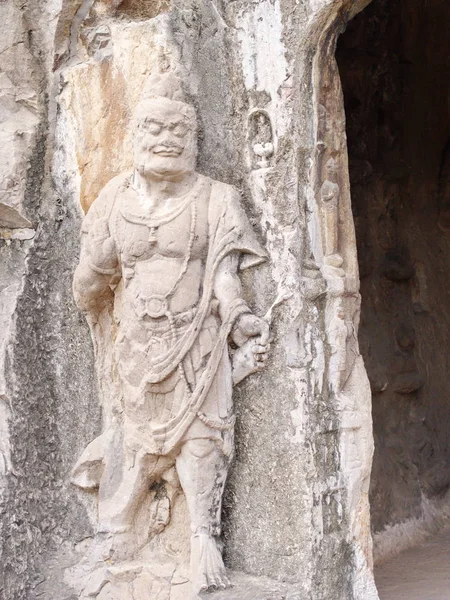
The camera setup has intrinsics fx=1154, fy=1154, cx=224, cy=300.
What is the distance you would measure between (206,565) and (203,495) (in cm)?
27

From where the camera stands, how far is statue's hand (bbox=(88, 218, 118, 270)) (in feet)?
15.1

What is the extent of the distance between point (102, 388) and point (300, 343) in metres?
0.91

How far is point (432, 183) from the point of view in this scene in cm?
649

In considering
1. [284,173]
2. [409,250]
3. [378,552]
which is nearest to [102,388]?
[284,173]

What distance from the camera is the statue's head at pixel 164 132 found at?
4461 millimetres

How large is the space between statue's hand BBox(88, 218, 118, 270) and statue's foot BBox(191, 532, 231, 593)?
1142 mm

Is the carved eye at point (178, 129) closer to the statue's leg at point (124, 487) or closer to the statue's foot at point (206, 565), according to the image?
the statue's leg at point (124, 487)

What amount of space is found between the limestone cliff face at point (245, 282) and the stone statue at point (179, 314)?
124 millimetres

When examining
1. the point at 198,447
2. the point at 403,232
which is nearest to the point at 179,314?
the point at 198,447

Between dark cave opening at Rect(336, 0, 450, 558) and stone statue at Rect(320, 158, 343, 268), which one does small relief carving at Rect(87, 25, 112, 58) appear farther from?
dark cave opening at Rect(336, 0, 450, 558)

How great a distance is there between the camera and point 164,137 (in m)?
4.46

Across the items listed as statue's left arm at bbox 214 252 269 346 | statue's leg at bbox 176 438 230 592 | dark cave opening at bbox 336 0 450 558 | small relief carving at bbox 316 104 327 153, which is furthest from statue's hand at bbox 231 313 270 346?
dark cave opening at bbox 336 0 450 558

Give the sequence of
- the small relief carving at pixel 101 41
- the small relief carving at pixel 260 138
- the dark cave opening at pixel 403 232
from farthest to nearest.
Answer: the dark cave opening at pixel 403 232 < the small relief carving at pixel 101 41 < the small relief carving at pixel 260 138

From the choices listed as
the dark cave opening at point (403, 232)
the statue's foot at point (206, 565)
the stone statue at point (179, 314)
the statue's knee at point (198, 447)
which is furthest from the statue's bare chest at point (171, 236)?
the dark cave opening at point (403, 232)
